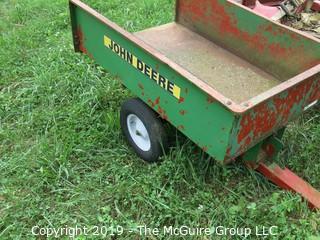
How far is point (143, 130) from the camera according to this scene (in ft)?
10.1

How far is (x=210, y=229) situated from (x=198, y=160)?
60 cm

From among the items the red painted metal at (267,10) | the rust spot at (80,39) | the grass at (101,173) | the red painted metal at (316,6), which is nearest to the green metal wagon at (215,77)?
the rust spot at (80,39)

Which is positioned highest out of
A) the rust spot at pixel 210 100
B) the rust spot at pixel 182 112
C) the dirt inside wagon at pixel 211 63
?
the rust spot at pixel 210 100

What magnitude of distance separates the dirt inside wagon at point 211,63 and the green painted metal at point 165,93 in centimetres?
54

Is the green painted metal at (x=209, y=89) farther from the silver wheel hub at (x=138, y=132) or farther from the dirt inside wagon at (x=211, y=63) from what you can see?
the silver wheel hub at (x=138, y=132)

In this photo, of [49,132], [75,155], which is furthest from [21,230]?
[49,132]

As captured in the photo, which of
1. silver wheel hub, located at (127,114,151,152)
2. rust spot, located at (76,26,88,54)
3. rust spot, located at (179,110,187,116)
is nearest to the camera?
rust spot, located at (179,110,187,116)

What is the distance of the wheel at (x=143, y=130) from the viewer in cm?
292

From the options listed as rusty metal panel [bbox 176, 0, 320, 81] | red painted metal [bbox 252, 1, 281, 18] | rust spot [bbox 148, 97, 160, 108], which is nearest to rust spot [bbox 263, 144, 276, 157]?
rusty metal panel [bbox 176, 0, 320, 81]

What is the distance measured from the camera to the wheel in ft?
9.59

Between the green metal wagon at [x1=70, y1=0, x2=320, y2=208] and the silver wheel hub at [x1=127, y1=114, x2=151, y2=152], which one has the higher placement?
the green metal wagon at [x1=70, y1=0, x2=320, y2=208]

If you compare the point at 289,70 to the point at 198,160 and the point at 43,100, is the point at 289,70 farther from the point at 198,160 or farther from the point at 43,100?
the point at 43,100

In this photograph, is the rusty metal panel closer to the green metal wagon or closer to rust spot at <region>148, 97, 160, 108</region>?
the green metal wagon

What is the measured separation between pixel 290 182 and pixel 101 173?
1.33 metres
